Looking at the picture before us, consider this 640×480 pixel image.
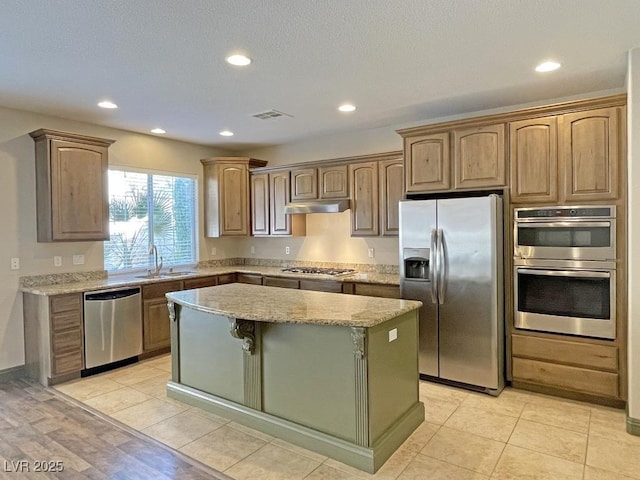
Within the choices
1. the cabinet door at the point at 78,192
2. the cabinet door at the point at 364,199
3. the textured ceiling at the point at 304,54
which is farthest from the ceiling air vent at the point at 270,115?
the cabinet door at the point at 78,192

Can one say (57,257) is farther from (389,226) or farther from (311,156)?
(389,226)

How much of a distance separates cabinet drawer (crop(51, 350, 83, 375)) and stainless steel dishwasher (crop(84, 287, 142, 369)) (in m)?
0.07

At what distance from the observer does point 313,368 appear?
2.77 metres

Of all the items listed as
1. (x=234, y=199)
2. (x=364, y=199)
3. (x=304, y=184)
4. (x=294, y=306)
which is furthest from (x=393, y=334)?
(x=234, y=199)

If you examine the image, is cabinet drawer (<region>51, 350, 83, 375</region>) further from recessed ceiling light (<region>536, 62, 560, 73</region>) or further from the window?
recessed ceiling light (<region>536, 62, 560, 73</region>)

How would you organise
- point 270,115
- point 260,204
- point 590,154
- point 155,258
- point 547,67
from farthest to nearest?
point 260,204, point 155,258, point 270,115, point 590,154, point 547,67

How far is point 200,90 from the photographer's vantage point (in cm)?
360

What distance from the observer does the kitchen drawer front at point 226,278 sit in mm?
5496

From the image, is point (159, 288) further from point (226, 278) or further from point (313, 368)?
point (313, 368)

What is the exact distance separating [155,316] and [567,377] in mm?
4158

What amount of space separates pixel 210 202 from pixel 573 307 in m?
4.56

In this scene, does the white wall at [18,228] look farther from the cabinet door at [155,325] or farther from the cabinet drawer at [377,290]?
the cabinet drawer at [377,290]

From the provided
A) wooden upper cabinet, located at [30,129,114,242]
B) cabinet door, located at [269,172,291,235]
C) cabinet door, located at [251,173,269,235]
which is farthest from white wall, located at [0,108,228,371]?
cabinet door, located at [269,172,291,235]

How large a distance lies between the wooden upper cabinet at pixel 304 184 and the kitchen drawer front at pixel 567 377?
116 inches
